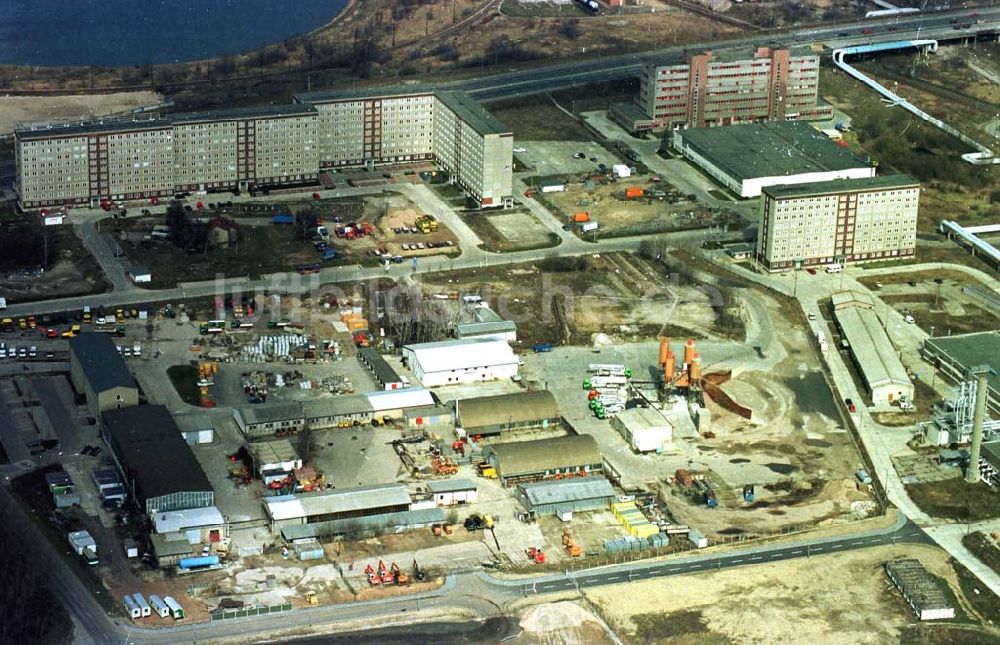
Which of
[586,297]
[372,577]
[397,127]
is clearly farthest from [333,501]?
[397,127]

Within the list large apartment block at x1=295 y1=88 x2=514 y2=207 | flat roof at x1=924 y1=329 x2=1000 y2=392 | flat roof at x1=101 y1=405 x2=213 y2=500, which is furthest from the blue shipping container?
large apartment block at x1=295 y1=88 x2=514 y2=207

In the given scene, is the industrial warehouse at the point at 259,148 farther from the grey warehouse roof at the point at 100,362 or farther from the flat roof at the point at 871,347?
the flat roof at the point at 871,347

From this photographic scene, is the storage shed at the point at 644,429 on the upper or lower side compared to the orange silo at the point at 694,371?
lower

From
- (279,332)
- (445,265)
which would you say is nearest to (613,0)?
(445,265)

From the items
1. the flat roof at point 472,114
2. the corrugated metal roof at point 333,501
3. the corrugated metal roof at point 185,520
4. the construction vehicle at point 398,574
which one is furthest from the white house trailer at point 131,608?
the flat roof at point 472,114

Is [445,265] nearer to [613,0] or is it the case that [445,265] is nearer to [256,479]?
[256,479]

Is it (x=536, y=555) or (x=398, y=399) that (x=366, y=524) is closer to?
(x=536, y=555)

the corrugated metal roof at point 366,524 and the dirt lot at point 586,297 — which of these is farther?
the dirt lot at point 586,297
